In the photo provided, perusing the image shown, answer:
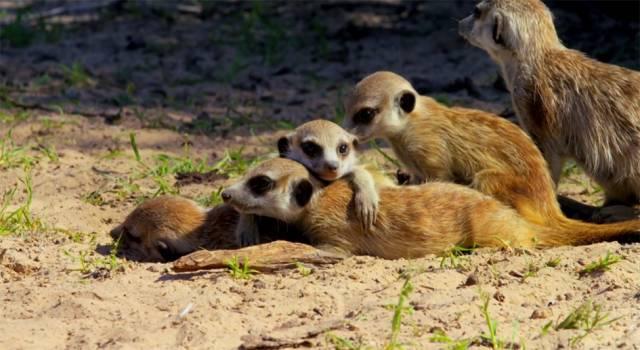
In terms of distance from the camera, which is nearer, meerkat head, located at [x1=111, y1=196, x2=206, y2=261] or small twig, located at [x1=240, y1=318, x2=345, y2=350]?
small twig, located at [x1=240, y1=318, x2=345, y2=350]

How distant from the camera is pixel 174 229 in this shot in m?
5.34

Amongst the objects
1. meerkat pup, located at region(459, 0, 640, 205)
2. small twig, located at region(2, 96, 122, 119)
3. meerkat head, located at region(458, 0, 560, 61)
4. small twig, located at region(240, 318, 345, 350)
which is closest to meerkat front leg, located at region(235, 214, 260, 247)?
small twig, located at region(240, 318, 345, 350)

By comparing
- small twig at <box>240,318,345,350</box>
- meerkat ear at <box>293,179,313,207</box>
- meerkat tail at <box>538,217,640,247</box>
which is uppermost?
meerkat ear at <box>293,179,313,207</box>

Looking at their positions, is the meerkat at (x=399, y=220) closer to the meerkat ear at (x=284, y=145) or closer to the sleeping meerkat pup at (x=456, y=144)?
the sleeping meerkat pup at (x=456, y=144)

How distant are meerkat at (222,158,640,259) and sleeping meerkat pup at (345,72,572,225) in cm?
15

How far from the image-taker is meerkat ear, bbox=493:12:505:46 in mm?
6113

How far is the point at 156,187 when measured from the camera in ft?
20.9

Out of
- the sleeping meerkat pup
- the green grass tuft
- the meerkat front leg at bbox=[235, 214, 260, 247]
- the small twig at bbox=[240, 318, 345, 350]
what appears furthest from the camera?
the sleeping meerkat pup

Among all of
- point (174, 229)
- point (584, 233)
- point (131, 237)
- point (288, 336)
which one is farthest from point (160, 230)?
point (584, 233)

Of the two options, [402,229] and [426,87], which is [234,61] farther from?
[402,229]

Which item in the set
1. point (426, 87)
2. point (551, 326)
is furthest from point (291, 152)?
point (426, 87)

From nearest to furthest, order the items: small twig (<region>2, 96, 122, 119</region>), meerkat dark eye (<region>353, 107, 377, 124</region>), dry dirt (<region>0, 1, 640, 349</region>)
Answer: dry dirt (<region>0, 1, 640, 349</region>) < meerkat dark eye (<region>353, 107, 377, 124</region>) < small twig (<region>2, 96, 122, 119</region>)

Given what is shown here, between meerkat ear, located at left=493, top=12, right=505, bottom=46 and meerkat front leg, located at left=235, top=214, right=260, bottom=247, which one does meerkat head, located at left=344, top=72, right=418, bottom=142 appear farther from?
meerkat front leg, located at left=235, top=214, right=260, bottom=247

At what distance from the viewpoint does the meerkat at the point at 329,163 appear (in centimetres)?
509
